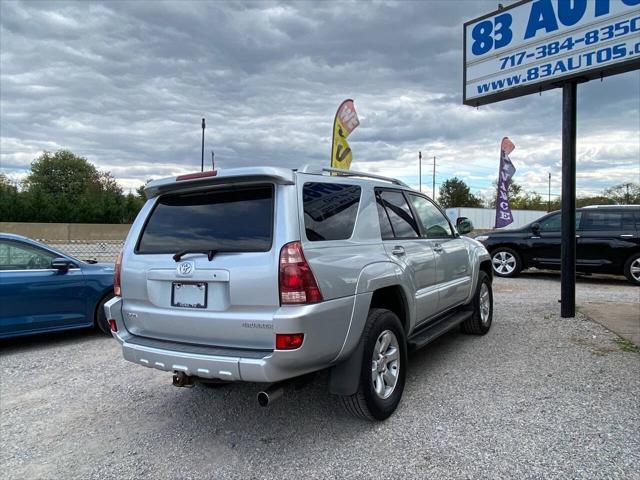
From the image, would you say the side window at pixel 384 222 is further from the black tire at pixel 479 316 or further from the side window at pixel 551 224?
the side window at pixel 551 224

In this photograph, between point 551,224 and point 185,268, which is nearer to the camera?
point 185,268

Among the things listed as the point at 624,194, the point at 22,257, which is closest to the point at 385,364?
the point at 22,257

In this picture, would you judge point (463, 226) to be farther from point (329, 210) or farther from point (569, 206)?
point (329, 210)

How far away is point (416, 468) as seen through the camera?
3023 mm

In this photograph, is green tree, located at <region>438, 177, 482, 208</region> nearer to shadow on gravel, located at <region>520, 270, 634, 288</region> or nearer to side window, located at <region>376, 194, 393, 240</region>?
shadow on gravel, located at <region>520, 270, 634, 288</region>

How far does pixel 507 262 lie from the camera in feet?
40.1

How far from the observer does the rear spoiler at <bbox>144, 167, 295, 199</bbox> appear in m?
3.22

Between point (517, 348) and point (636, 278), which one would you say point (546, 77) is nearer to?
point (517, 348)

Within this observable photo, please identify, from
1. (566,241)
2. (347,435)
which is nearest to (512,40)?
(566,241)

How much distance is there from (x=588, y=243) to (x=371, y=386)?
9.39 metres

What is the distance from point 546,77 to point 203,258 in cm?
640

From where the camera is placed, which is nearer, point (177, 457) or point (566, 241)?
point (177, 457)

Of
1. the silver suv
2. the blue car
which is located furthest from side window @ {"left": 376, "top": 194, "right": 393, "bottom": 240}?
the blue car

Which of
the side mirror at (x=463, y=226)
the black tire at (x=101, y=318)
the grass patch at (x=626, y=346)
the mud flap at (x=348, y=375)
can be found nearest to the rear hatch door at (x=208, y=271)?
the mud flap at (x=348, y=375)
